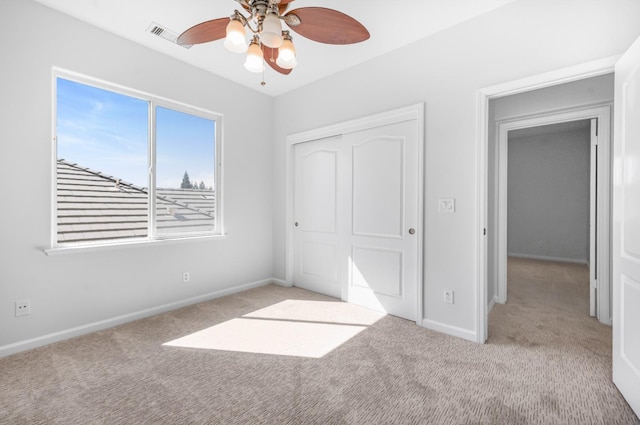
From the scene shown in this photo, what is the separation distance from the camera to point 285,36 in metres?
1.67

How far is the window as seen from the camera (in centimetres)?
255

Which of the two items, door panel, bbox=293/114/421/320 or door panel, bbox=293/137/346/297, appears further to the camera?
door panel, bbox=293/137/346/297

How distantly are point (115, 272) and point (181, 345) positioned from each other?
1.02 metres

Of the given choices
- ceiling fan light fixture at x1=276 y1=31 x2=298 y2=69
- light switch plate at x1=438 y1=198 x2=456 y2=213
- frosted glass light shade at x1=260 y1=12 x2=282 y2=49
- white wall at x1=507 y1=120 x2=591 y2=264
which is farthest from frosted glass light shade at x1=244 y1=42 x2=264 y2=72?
white wall at x1=507 y1=120 x2=591 y2=264

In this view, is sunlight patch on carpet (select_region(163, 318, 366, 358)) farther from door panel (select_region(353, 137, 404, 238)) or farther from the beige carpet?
door panel (select_region(353, 137, 404, 238))

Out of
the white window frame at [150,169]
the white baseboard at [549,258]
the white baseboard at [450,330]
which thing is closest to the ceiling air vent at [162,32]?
the white window frame at [150,169]

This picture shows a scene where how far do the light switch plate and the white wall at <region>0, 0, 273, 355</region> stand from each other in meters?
2.48

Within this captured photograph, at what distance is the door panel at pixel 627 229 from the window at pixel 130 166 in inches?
142

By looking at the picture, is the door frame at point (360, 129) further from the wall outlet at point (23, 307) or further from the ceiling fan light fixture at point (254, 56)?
the wall outlet at point (23, 307)

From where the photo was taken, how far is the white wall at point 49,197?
86.5 inches

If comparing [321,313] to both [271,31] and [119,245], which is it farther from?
[271,31]

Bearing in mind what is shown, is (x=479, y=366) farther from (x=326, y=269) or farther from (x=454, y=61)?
(x=454, y=61)

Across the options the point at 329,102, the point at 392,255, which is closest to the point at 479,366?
the point at 392,255

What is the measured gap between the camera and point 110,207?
2.79 meters
